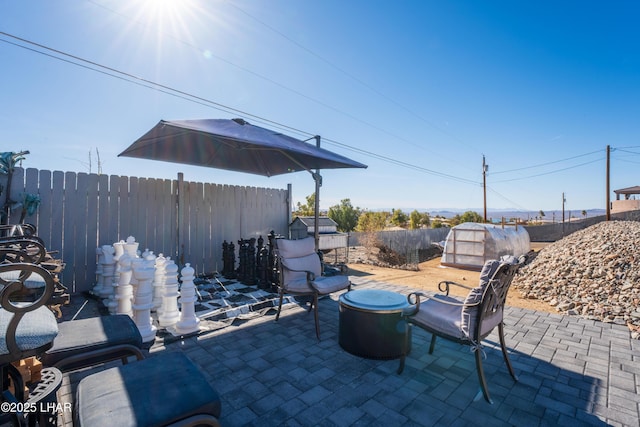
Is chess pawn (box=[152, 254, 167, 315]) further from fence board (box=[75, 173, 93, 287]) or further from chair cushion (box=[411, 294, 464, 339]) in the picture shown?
chair cushion (box=[411, 294, 464, 339])

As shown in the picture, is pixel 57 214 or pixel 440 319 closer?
pixel 440 319

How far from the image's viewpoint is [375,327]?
2.51 meters

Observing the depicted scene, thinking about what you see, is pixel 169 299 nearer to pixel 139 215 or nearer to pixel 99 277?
pixel 99 277

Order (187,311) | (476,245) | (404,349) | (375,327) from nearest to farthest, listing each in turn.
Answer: (404,349), (375,327), (187,311), (476,245)

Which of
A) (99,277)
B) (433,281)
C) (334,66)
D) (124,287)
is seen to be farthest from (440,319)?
(334,66)

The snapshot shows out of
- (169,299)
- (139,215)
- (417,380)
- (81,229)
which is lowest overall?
(417,380)

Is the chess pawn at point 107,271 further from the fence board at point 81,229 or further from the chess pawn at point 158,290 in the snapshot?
the chess pawn at point 158,290

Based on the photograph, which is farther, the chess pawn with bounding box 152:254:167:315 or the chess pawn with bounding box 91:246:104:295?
the chess pawn with bounding box 91:246:104:295

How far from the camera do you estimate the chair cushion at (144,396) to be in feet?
3.14

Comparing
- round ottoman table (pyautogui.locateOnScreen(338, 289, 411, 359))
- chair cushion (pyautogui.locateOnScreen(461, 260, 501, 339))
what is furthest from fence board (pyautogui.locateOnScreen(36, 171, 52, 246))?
chair cushion (pyautogui.locateOnScreen(461, 260, 501, 339))

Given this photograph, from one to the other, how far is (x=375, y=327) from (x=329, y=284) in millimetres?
912

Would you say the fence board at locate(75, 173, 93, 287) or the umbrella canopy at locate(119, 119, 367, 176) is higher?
the umbrella canopy at locate(119, 119, 367, 176)

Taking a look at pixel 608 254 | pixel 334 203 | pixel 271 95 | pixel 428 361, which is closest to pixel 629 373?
pixel 428 361

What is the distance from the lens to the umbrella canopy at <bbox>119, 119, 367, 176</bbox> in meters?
3.29
